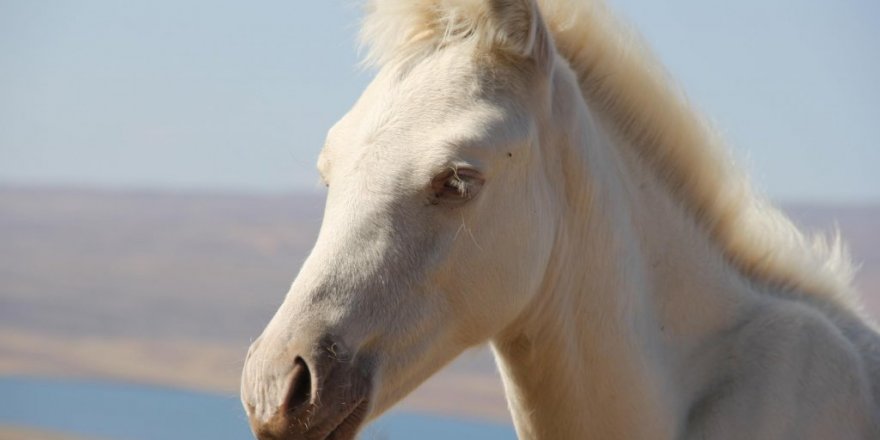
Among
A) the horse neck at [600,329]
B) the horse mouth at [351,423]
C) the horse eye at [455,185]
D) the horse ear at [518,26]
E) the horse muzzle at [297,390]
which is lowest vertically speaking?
the horse neck at [600,329]

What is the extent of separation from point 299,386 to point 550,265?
0.69 m

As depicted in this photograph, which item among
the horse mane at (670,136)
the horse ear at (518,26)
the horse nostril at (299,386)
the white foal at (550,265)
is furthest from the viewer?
the horse mane at (670,136)

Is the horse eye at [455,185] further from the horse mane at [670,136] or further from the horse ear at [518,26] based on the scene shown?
the horse mane at [670,136]

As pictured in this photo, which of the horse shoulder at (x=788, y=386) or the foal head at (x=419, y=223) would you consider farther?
the horse shoulder at (x=788, y=386)

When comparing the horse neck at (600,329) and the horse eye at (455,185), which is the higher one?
the horse eye at (455,185)

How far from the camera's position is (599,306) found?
2320 mm

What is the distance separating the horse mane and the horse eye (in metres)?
0.46

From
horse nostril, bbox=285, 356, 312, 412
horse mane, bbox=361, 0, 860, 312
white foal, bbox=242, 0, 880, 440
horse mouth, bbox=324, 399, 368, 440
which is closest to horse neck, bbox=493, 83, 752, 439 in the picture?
white foal, bbox=242, 0, 880, 440

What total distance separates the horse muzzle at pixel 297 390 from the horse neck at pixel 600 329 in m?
0.53

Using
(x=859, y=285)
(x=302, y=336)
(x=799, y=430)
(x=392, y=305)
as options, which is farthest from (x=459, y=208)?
(x=859, y=285)

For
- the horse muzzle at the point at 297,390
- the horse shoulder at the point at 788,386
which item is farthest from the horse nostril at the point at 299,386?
the horse shoulder at the point at 788,386

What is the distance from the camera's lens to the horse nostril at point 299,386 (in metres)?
1.87

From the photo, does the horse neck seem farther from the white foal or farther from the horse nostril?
the horse nostril

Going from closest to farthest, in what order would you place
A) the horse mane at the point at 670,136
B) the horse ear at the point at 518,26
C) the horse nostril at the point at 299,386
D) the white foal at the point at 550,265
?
the horse nostril at the point at 299,386 < the white foal at the point at 550,265 < the horse ear at the point at 518,26 < the horse mane at the point at 670,136
